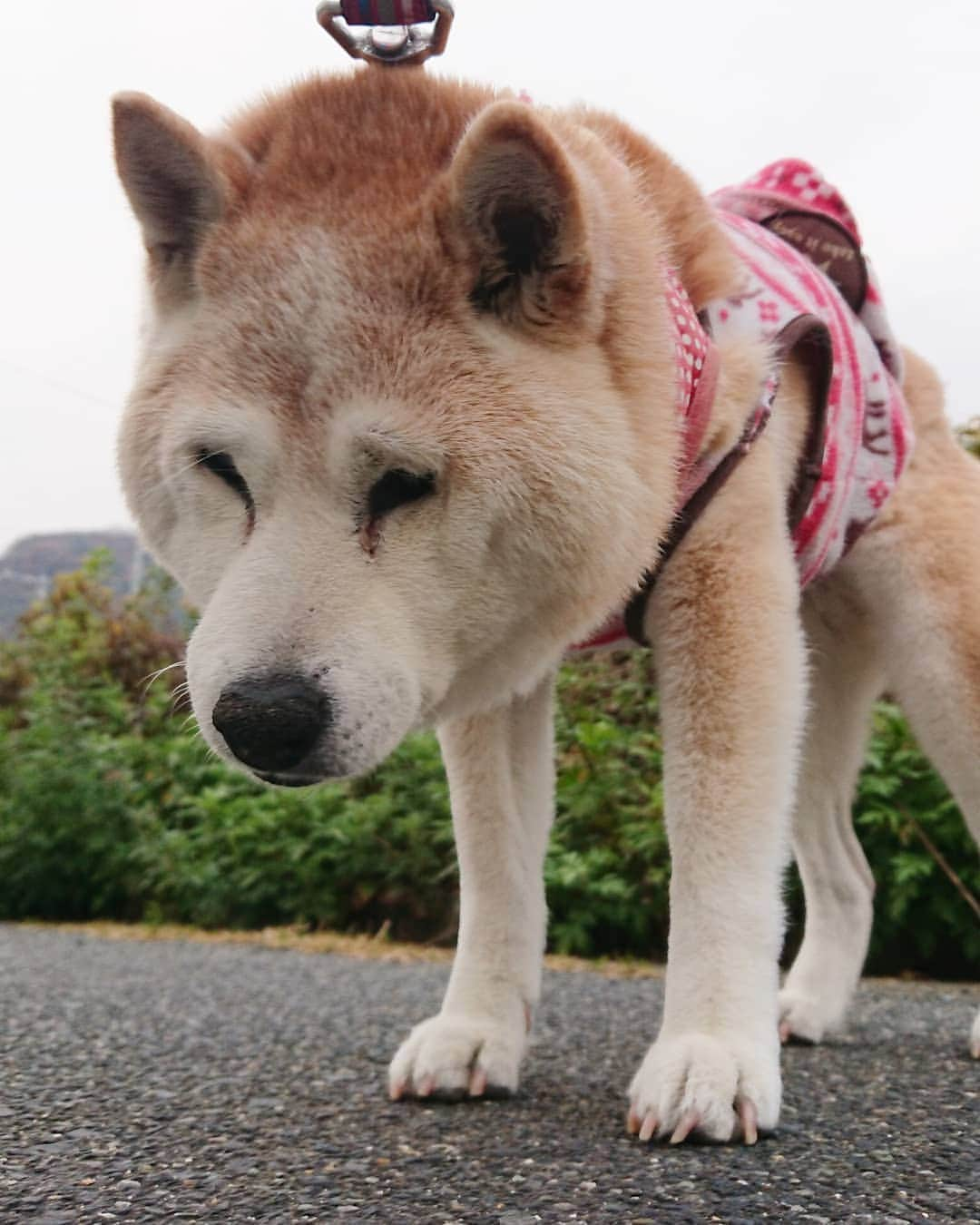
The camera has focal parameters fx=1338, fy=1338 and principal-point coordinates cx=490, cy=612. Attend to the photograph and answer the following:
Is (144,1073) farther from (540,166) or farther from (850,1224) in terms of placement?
(540,166)

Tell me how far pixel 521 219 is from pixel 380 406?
15.5 inches

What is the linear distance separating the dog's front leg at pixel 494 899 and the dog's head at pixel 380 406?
51 centimetres

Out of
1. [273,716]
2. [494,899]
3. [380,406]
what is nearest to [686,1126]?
[494,899]

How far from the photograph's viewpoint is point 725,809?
7.47 feet

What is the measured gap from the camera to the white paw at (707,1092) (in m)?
2.09

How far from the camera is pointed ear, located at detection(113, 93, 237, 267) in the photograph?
209 cm

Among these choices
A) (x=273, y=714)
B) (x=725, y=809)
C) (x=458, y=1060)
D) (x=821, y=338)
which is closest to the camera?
(x=273, y=714)

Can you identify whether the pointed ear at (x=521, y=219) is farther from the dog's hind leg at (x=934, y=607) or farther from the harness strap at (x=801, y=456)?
the dog's hind leg at (x=934, y=607)

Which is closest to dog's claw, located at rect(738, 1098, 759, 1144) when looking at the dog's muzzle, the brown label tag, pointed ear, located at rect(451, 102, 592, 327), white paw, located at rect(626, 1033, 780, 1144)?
white paw, located at rect(626, 1033, 780, 1144)

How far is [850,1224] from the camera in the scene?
170 cm

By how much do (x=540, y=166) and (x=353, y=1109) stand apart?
1.65 metres

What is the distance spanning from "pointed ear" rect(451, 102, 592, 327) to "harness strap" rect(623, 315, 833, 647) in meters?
0.46

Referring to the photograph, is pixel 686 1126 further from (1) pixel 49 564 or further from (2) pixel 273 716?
(1) pixel 49 564

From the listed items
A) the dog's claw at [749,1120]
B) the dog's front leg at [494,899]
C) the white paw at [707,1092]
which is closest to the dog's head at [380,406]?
the dog's front leg at [494,899]
